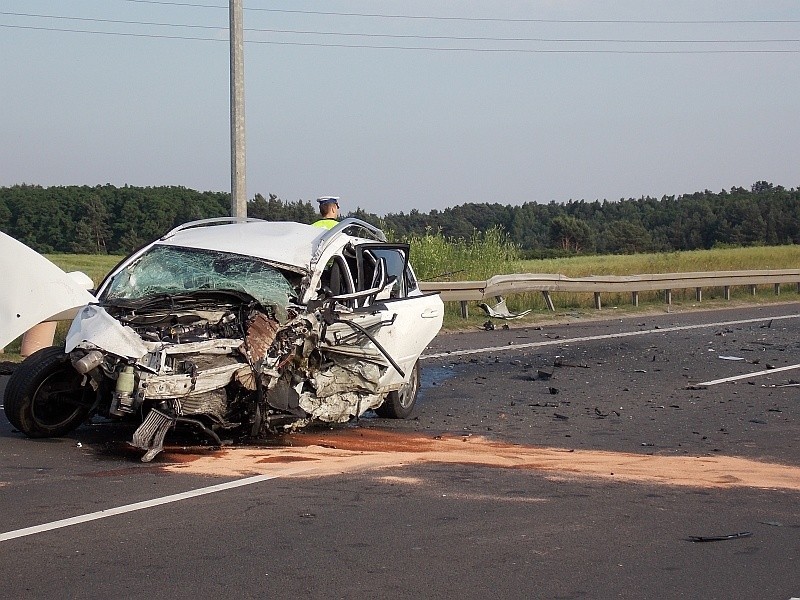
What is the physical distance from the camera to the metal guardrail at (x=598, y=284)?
21047mm

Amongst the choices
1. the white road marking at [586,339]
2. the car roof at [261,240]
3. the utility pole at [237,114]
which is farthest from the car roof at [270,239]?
the utility pole at [237,114]

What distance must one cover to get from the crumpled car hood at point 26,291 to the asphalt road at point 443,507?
2.49 meters

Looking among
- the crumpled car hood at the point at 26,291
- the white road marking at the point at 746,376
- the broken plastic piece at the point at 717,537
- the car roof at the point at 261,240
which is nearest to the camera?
the broken plastic piece at the point at 717,537

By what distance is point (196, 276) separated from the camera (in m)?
9.32

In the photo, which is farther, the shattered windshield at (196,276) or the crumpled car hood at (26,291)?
the crumpled car hood at (26,291)

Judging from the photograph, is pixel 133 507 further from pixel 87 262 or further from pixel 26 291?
pixel 87 262

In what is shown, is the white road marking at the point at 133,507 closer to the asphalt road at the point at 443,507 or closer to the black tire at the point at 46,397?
the asphalt road at the point at 443,507

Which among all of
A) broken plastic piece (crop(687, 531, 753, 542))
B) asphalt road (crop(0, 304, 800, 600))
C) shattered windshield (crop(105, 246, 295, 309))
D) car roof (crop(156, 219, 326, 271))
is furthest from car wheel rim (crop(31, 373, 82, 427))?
broken plastic piece (crop(687, 531, 753, 542))

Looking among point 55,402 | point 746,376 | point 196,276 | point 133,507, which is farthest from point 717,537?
point 746,376

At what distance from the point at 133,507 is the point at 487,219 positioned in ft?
162

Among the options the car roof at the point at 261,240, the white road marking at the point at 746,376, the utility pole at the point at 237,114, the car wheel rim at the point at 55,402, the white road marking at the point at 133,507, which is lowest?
the white road marking at the point at 746,376

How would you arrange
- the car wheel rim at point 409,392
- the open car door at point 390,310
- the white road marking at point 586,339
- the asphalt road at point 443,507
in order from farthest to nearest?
the white road marking at point 586,339
the car wheel rim at point 409,392
the open car door at point 390,310
the asphalt road at point 443,507

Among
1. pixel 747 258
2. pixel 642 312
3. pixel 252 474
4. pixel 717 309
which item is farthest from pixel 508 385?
pixel 747 258

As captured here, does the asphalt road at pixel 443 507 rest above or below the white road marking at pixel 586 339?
below
